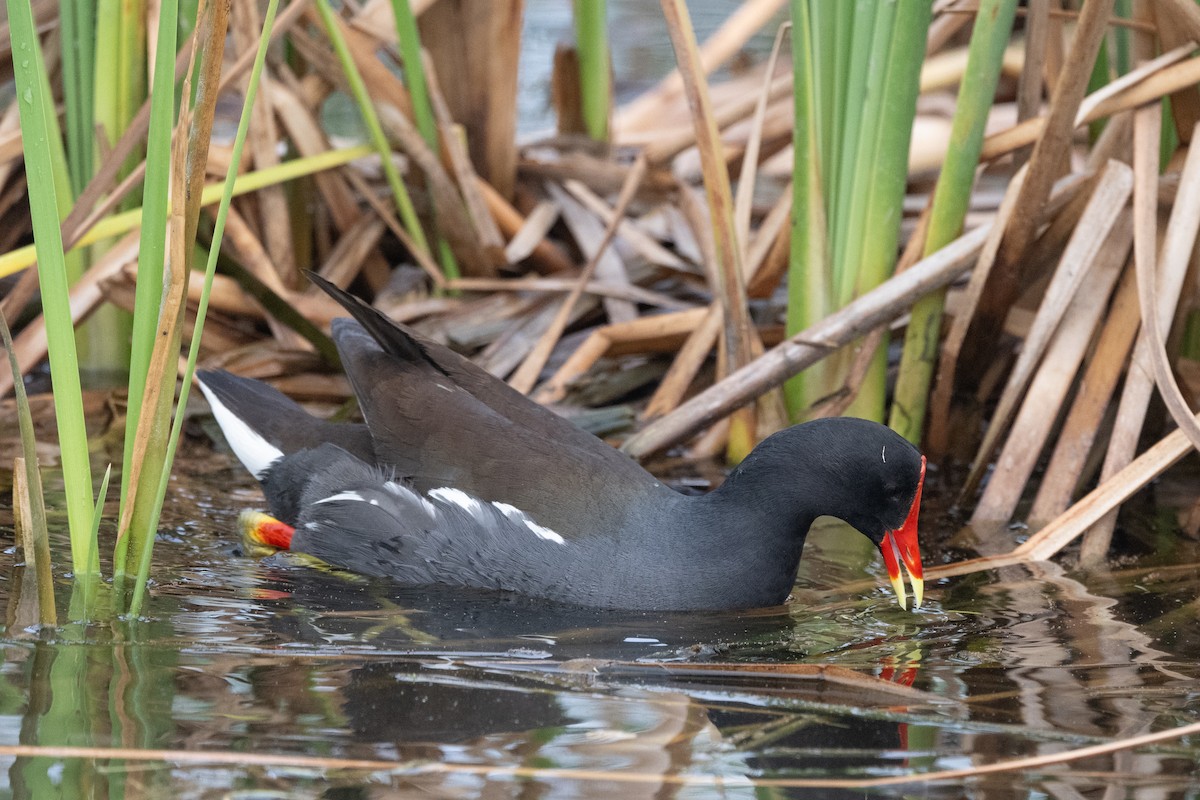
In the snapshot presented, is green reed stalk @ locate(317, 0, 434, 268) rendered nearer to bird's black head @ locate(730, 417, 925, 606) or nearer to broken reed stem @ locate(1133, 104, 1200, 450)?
bird's black head @ locate(730, 417, 925, 606)

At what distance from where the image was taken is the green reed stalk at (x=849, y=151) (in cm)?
298

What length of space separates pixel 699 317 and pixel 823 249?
25.2 inches

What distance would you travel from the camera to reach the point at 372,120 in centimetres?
373

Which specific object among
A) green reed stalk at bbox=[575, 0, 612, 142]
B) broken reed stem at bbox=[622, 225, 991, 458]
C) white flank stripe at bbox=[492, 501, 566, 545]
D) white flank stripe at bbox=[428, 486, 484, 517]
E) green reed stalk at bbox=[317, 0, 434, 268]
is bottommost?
white flank stripe at bbox=[492, 501, 566, 545]

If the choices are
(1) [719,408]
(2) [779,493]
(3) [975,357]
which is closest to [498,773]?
(2) [779,493]

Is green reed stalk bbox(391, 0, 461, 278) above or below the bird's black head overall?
above

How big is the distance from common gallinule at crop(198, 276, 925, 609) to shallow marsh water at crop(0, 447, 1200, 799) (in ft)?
0.27

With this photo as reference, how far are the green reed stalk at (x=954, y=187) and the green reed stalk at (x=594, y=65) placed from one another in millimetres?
1445

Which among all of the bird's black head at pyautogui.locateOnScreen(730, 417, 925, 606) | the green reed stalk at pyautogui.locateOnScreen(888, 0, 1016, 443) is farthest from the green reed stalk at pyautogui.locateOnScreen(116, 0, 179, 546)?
the green reed stalk at pyautogui.locateOnScreen(888, 0, 1016, 443)

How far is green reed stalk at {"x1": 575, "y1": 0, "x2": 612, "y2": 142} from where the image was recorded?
4.30 m

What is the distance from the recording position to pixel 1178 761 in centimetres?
183

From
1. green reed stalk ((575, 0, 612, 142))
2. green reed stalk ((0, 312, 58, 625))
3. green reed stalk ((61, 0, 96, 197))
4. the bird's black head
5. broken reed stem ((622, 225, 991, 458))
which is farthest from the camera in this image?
green reed stalk ((575, 0, 612, 142))

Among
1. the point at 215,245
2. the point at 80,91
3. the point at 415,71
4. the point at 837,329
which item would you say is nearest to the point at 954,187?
the point at 837,329

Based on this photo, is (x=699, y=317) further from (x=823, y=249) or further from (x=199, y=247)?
(x=199, y=247)
